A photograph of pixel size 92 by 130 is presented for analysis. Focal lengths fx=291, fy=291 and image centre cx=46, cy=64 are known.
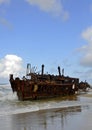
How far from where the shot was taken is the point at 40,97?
3369 centimetres

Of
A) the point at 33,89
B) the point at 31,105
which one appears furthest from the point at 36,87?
the point at 31,105

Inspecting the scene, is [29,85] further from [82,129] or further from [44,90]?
[82,129]

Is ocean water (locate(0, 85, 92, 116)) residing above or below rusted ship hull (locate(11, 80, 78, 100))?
below

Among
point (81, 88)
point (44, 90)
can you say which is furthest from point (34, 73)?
point (81, 88)

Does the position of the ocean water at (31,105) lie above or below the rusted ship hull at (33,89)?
below

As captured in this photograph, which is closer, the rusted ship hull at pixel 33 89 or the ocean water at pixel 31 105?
the ocean water at pixel 31 105

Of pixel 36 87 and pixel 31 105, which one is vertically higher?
pixel 36 87

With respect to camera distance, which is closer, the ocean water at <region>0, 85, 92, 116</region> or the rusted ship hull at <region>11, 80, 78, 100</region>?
the ocean water at <region>0, 85, 92, 116</region>

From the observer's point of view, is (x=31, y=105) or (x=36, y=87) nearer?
(x=31, y=105)

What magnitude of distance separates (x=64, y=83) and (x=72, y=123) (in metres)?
31.9

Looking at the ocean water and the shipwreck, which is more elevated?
the shipwreck

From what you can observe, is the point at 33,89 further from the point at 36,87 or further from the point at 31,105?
the point at 31,105

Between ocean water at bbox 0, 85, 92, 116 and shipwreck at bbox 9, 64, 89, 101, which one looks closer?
ocean water at bbox 0, 85, 92, 116

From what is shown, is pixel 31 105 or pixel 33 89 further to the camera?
pixel 33 89
